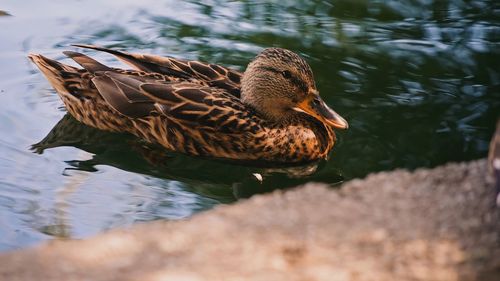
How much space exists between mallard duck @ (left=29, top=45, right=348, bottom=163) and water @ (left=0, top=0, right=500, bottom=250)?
0.12 m

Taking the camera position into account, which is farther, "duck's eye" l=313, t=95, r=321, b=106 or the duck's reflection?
"duck's eye" l=313, t=95, r=321, b=106

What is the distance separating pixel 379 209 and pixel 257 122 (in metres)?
2.67

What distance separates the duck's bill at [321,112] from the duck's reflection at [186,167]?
317mm

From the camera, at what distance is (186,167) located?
20.5ft

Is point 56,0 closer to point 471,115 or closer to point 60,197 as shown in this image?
point 60,197

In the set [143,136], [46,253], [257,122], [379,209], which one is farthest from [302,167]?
[46,253]

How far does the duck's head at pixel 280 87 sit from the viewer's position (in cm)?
643

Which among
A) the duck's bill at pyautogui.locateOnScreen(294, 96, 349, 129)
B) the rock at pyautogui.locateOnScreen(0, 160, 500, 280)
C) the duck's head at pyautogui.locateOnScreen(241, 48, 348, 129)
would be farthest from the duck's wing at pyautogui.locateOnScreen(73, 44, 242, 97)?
the rock at pyautogui.locateOnScreen(0, 160, 500, 280)

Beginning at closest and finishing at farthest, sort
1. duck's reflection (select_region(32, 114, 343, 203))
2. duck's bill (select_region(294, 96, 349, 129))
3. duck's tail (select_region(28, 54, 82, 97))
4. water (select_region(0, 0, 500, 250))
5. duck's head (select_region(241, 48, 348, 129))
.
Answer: water (select_region(0, 0, 500, 250)) < duck's reflection (select_region(32, 114, 343, 203)) < duck's bill (select_region(294, 96, 349, 129)) < duck's head (select_region(241, 48, 348, 129)) < duck's tail (select_region(28, 54, 82, 97))

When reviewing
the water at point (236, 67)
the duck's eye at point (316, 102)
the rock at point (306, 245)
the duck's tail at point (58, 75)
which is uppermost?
the rock at point (306, 245)

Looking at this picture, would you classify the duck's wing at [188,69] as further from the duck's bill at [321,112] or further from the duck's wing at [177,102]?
the duck's bill at [321,112]

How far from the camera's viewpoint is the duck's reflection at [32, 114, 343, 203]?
236 inches

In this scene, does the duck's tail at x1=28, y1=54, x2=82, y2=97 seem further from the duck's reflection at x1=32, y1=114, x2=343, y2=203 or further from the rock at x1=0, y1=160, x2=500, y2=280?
the rock at x1=0, y1=160, x2=500, y2=280

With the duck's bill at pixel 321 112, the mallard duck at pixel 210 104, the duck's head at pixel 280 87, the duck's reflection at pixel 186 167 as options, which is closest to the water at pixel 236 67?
the duck's reflection at pixel 186 167
